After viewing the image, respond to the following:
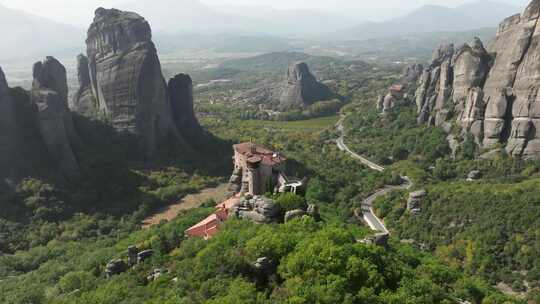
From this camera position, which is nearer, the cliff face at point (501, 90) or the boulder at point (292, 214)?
the boulder at point (292, 214)

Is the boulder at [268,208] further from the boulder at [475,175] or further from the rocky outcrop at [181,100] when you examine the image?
the rocky outcrop at [181,100]

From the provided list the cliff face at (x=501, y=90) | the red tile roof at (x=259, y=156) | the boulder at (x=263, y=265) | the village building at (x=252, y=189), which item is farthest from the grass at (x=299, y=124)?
the boulder at (x=263, y=265)

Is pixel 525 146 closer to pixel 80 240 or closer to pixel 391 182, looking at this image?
pixel 391 182

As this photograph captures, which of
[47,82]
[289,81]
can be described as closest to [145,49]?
[47,82]

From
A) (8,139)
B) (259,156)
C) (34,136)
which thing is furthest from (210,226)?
(34,136)

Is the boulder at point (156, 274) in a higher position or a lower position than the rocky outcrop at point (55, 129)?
lower

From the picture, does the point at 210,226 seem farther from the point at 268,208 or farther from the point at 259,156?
the point at 259,156
